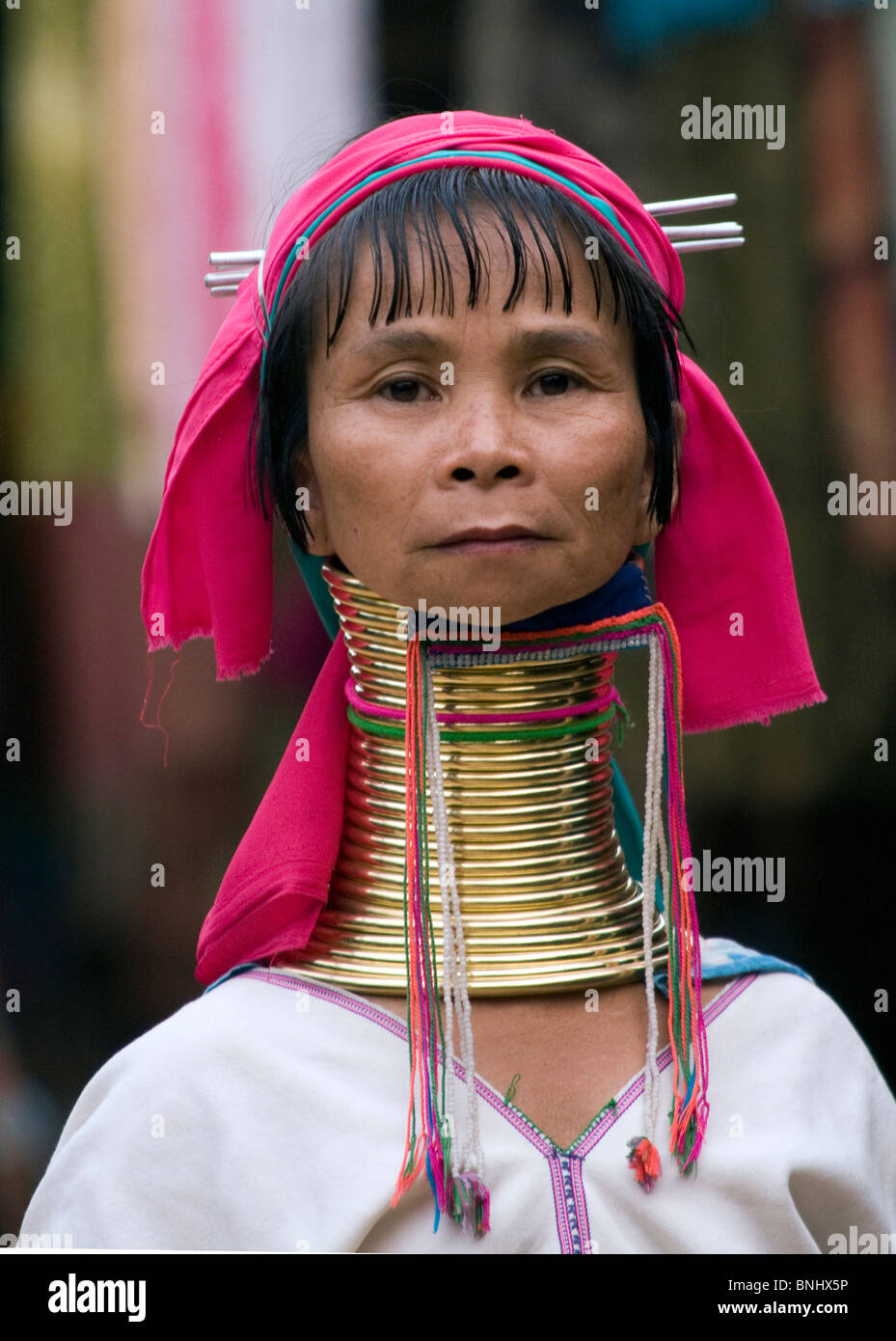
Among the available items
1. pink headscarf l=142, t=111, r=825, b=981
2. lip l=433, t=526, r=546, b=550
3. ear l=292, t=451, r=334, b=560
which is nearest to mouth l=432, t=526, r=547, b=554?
lip l=433, t=526, r=546, b=550

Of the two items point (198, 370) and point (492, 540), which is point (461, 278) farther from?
point (198, 370)

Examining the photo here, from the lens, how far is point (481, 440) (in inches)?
74.9

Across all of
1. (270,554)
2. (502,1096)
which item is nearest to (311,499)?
(270,554)

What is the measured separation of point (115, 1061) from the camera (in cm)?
210

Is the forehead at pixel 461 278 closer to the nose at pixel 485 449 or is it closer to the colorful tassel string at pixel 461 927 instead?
the nose at pixel 485 449

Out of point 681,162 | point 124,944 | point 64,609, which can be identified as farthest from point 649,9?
point 124,944

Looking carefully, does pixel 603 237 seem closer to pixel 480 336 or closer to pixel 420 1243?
pixel 480 336

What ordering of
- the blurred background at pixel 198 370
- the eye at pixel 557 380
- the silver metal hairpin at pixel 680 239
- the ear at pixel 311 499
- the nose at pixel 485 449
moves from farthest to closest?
the blurred background at pixel 198 370, the silver metal hairpin at pixel 680 239, the ear at pixel 311 499, the eye at pixel 557 380, the nose at pixel 485 449

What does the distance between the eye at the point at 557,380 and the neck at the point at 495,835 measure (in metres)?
0.32

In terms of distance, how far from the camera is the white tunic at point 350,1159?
1941 mm

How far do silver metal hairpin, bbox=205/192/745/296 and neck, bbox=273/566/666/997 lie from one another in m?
0.53

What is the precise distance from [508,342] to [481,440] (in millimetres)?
143

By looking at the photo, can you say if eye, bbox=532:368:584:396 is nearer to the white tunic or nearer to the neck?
the neck

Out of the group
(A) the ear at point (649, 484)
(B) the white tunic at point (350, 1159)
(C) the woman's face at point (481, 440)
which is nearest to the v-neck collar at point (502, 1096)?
(B) the white tunic at point (350, 1159)
